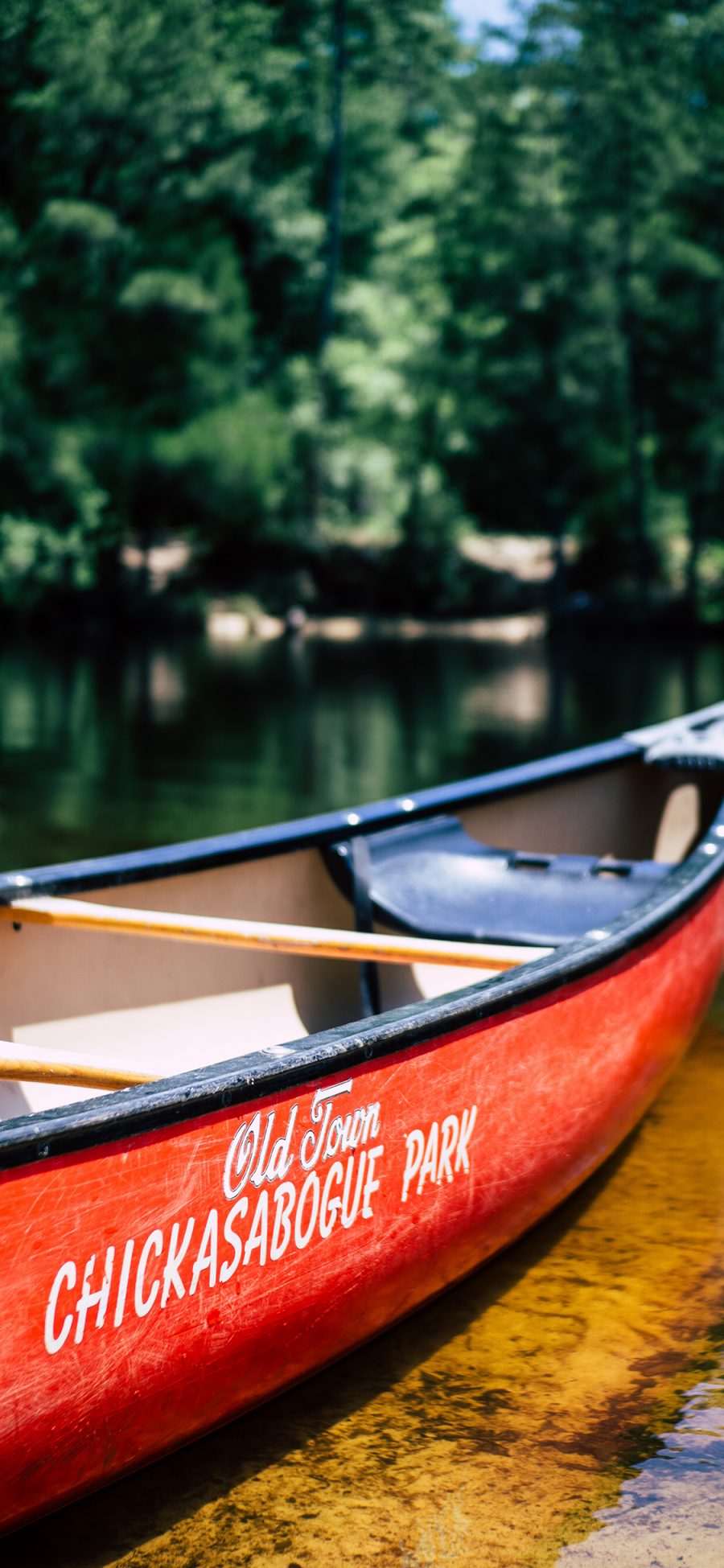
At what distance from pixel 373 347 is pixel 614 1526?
35.3m

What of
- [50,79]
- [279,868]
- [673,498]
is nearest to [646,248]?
[673,498]

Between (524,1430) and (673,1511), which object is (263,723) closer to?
(524,1430)

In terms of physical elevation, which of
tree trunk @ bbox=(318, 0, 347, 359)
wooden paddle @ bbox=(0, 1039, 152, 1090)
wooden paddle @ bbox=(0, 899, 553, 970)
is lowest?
wooden paddle @ bbox=(0, 899, 553, 970)

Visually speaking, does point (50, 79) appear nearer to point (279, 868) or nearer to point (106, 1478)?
point (279, 868)

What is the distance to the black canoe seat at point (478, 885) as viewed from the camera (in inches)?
180

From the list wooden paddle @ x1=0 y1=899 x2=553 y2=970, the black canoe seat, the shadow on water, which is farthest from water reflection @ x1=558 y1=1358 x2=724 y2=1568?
the black canoe seat

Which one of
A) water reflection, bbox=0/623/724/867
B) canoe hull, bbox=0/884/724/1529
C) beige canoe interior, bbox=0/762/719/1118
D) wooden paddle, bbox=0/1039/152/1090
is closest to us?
canoe hull, bbox=0/884/724/1529

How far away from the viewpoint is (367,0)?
35812 millimetres

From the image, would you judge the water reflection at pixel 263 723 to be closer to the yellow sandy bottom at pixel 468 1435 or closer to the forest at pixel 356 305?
the yellow sandy bottom at pixel 468 1435

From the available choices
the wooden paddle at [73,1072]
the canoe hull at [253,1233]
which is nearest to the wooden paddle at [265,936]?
the canoe hull at [253,1233]

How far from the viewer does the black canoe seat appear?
456 cm

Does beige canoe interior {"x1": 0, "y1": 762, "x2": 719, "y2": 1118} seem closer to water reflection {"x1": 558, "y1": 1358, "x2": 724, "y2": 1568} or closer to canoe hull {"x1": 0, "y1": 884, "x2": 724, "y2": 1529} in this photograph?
canoe hull {"x1": 0, "y1": 884, "x2": 724, "y2": 1529}

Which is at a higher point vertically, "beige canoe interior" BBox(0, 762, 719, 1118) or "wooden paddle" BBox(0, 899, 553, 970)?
"wooden paddle" BBox(0, 899, 553, 970)

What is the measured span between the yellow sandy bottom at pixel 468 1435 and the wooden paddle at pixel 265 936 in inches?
32.2
